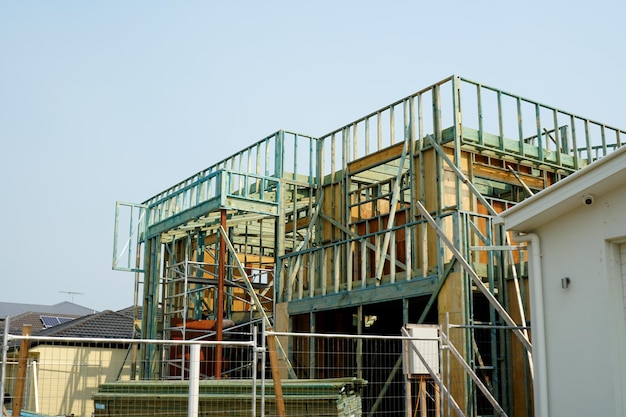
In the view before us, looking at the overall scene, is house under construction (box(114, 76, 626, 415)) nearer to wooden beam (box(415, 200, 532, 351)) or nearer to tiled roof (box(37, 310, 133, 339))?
wooden beam (box(415, 200, 532, 351))

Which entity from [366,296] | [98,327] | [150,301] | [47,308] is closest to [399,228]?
[366,296]

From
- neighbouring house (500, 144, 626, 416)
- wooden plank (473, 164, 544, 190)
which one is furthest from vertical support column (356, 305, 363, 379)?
neighbouring house (500, 144, 626, 416)

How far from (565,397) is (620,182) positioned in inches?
105

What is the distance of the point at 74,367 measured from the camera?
82.1ft

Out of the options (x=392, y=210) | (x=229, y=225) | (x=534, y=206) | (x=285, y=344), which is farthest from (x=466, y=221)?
(x=229, y=225)

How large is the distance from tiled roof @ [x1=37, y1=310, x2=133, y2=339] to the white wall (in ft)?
81.1

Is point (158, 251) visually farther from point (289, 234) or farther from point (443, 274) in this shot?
point (443, 274)

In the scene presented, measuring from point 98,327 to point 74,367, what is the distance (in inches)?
282

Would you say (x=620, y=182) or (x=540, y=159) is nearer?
(x=620, y=182)

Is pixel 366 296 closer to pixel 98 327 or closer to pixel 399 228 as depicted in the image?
pixel 399 228

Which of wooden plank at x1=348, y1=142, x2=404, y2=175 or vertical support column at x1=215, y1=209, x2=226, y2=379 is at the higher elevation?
wooden plank at x1=348, y1=142, x2=404, y2=175

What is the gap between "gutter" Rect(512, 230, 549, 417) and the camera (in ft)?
29.6

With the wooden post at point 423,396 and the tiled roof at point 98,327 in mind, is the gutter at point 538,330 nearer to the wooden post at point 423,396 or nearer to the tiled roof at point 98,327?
the wooden post at point 423,396

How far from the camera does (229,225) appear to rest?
21953mm
